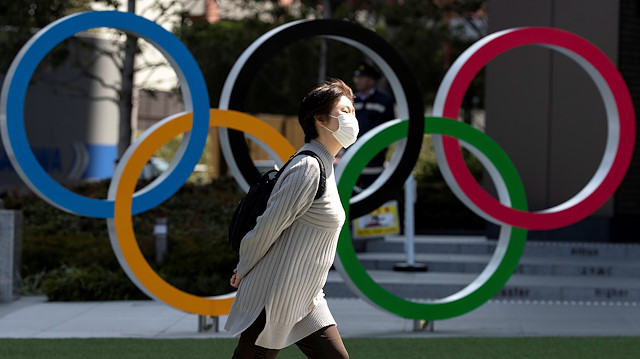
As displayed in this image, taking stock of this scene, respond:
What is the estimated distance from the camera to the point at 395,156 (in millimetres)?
8773

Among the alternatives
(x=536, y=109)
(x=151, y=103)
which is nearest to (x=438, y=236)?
(x=536, y=109)

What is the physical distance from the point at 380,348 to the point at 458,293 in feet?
3.50

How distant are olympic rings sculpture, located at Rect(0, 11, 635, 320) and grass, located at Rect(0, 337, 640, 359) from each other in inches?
14.6

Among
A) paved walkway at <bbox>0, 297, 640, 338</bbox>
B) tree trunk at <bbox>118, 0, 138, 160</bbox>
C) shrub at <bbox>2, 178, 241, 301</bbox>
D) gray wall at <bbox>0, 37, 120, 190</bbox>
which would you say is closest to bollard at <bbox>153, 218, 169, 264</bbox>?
shrub at <bbox>2, 178, 241, 301</bbox>

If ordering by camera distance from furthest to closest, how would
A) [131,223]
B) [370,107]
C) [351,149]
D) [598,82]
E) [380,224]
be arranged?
[380,224] < [370,107] < [598,82] < [351,149] < [131,223]

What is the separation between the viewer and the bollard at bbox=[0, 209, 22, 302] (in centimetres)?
1042

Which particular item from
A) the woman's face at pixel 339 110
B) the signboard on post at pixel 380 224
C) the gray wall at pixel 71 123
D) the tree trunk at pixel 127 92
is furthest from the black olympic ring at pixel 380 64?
the gray wall at pixel 71 123

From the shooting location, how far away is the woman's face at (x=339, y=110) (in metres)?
4.70

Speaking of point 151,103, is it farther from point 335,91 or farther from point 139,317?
point 335,91

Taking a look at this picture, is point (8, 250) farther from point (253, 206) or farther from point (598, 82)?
point (253, 206)

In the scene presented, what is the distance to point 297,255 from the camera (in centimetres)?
455

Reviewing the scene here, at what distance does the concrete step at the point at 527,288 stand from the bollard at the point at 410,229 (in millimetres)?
349

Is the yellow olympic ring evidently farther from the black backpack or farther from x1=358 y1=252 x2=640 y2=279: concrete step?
x1=358 y1=252 x2=640 y2=279: concrete step

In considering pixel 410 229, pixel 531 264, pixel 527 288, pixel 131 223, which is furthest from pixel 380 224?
pixel 131 223
